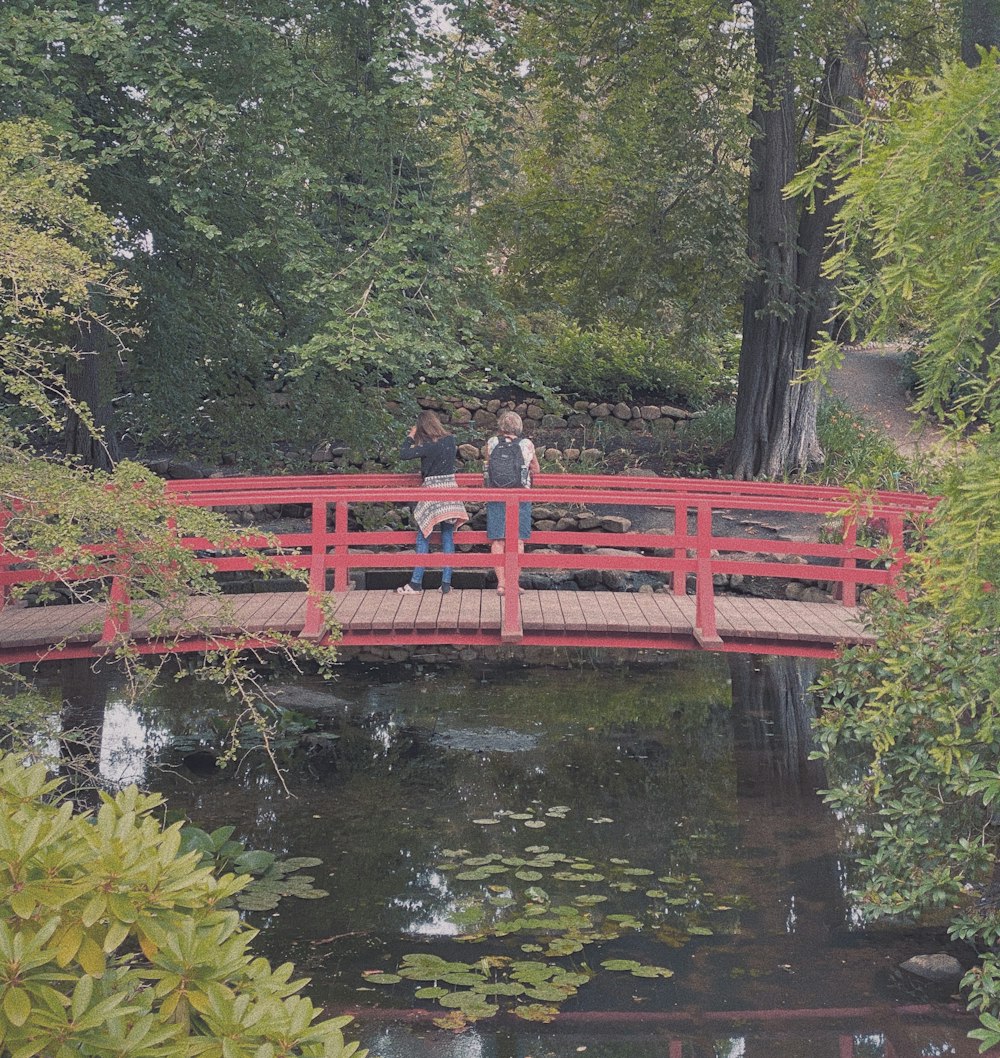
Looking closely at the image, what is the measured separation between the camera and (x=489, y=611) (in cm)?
930

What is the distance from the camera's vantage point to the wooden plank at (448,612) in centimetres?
899

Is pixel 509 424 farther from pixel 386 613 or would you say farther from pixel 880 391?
pixel 880 391

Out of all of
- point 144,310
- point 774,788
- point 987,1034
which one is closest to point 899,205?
point 987,1034

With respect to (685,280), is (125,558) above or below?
below

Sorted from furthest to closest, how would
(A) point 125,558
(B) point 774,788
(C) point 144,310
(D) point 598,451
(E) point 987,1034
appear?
(D) point 598,451 → (C) point 144,310 → (B) point 774,788 → (A) point 125,558 → (E) point 987,1034

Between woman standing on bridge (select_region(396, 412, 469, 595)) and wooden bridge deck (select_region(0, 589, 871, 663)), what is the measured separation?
587 millimetres

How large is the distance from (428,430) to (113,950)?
795 centimetres

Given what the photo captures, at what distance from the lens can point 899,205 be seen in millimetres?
4566

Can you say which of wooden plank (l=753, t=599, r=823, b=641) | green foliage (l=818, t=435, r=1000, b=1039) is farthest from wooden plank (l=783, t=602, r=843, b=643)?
green foliage (l=818, t=435, r=1000, b=1039)

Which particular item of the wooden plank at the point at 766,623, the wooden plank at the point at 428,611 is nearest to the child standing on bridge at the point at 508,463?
the wooden plank at the point at 428,611

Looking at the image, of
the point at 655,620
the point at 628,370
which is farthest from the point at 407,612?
the point at 628,370

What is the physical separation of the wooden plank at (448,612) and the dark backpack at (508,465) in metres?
1.07

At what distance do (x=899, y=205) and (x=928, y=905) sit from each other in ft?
14.4

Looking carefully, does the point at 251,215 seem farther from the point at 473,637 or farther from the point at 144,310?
the point at 473,637
